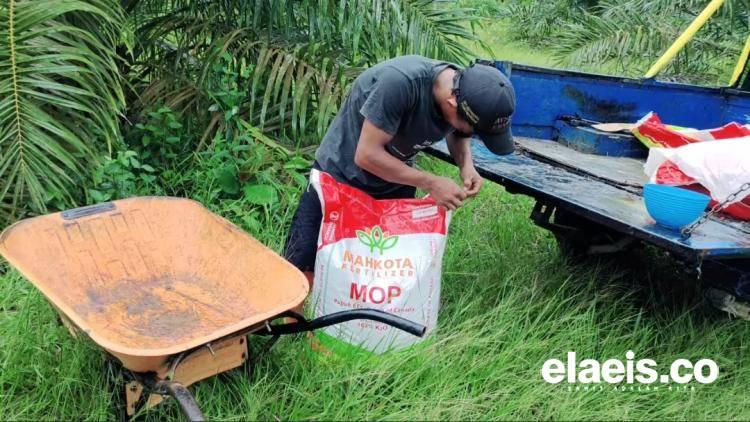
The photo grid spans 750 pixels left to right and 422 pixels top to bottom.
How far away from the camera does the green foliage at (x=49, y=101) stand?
3.14 m

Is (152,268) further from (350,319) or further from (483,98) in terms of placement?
(483,98)

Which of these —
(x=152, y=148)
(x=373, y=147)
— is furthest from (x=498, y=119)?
(x=152, y=148)

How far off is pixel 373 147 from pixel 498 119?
45 cm

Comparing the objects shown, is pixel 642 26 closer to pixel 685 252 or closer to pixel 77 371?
pixel 685 252

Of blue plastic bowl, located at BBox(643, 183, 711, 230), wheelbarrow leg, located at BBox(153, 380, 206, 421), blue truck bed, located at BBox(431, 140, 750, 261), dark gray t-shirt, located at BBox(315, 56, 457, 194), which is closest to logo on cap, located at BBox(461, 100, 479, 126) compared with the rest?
dark gray t-shirt, located at BBox(315, 56, 457, 194)

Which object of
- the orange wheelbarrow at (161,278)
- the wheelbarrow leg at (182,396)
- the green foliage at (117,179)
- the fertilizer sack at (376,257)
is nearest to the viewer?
the wheelbarrow leg at (182,396)

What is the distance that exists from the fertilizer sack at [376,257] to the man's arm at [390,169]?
12 centimetres

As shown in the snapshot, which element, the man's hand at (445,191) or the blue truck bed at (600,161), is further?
the man's hand at (445,191)

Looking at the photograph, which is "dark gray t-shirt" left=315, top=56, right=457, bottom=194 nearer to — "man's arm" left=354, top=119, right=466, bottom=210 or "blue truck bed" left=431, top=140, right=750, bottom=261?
"man's arm" left=354, top=119, right=466, bottom=210

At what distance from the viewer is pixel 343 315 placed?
7.54 feet

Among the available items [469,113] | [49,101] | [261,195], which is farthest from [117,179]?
[469,113]

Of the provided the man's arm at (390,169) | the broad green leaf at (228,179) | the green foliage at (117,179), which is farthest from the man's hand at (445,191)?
the green foliage at (117,179)

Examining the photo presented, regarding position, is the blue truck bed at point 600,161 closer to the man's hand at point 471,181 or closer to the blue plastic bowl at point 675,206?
the blue plastic bowl at point 675,206

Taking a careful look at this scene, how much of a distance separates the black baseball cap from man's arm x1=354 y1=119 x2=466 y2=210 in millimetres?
272
